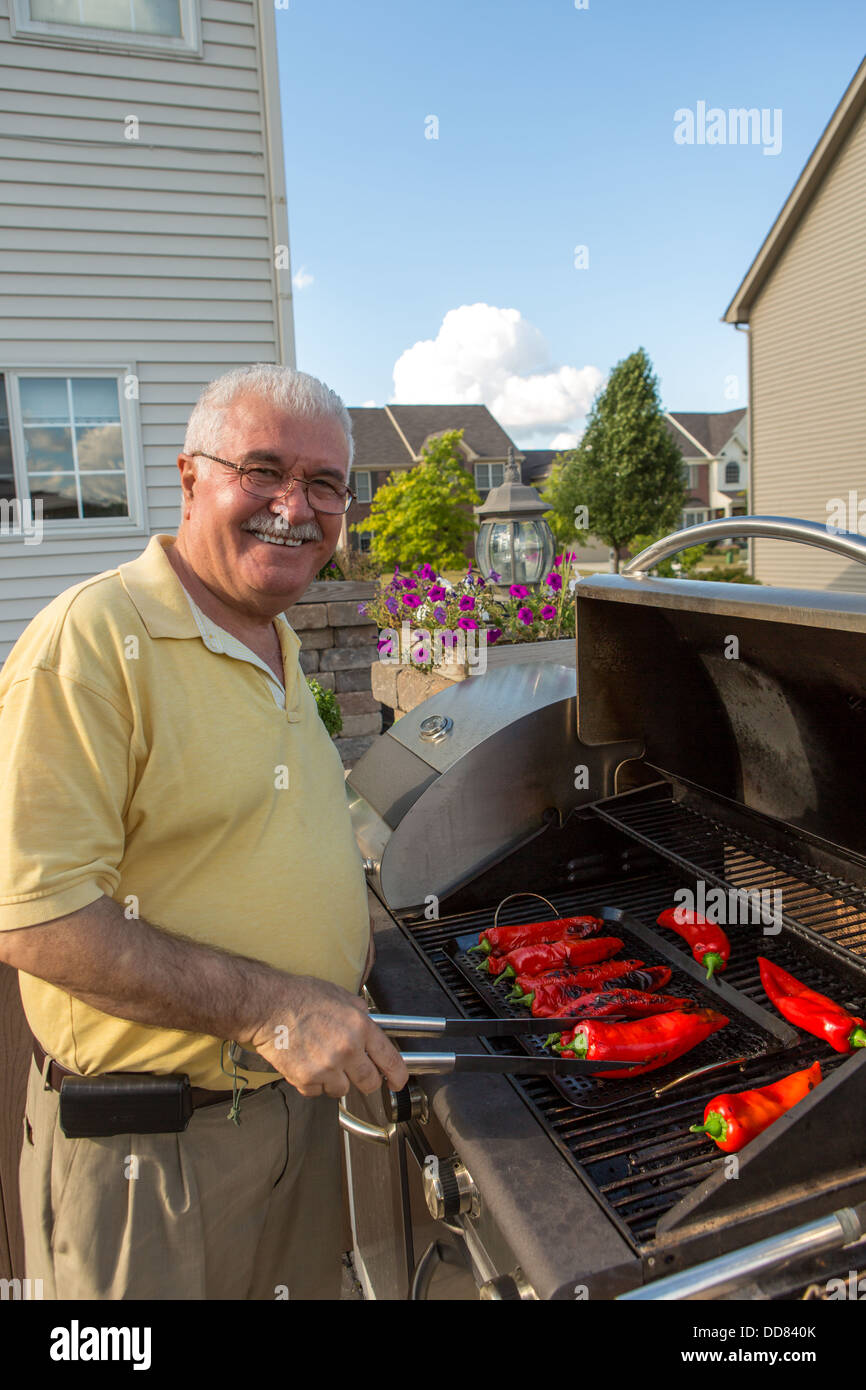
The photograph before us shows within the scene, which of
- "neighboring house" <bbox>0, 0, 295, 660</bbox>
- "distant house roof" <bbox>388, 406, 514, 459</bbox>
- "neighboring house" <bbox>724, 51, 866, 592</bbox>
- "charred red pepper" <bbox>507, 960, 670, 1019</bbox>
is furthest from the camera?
"distant house roof" <bbox>388, 406, 514, 459</bbox>

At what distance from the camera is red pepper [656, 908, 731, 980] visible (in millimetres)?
1805

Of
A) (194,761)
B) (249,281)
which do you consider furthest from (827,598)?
(249,281)

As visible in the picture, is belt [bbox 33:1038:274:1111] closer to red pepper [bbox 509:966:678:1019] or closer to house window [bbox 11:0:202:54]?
red pepper [bbox 509:966:678:1019]

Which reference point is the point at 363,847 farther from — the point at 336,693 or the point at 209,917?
the point at 336,693

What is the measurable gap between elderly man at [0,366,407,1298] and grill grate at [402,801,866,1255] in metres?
0.31

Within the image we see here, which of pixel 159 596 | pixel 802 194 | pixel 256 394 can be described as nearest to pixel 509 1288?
pixel 159 596

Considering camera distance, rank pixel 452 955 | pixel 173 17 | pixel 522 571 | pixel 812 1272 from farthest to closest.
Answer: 1. pixel 173 17
2. pixel 522 571
3. pixel 452 955
4. pixel 812 1272

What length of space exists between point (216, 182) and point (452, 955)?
6428 millimetres

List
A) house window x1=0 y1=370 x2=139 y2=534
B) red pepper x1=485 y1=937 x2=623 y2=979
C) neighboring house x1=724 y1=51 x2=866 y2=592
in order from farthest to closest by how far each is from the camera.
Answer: neighboring house x1=724 y1=51 x2=866 y2=592 < house window x1=0 y1=370 x2=139 y2=534 < red pepper x1=485 y1=937 x2=623 y2=979

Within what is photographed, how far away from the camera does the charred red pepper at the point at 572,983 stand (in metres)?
1.77

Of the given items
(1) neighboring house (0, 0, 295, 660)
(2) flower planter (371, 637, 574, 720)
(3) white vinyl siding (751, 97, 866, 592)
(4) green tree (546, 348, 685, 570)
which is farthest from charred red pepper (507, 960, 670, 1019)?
(4) green tree (546, 348, 685, 570)

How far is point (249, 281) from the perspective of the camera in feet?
21.8

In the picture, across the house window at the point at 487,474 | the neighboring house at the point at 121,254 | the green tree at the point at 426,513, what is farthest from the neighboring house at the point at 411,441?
the neighboring house at the point at 121,254
